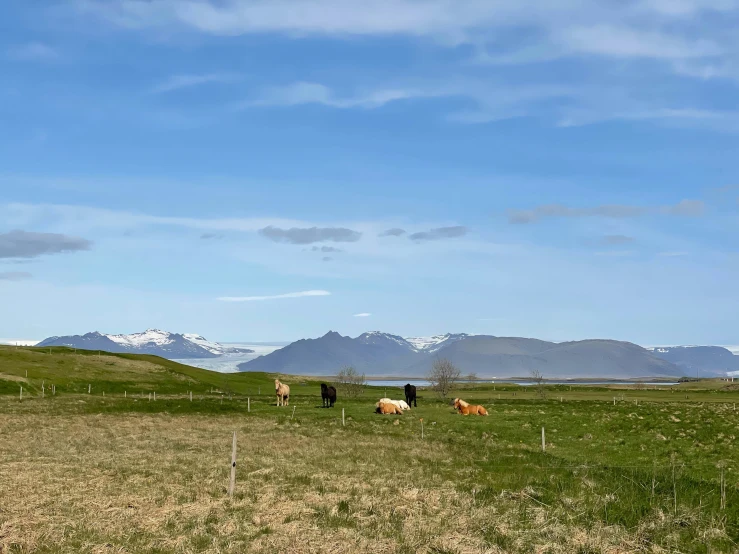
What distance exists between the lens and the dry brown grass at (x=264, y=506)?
56.9 ft

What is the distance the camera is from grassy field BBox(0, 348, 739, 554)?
58.4ft

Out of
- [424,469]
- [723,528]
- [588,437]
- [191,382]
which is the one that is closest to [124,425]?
[424,469]

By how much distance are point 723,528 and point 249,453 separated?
2205 cm

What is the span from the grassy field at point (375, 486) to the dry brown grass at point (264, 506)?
3.1 inches

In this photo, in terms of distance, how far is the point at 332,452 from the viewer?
115 ft

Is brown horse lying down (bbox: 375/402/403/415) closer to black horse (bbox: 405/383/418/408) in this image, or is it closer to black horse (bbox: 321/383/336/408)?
black horse (bbox: 321/383/336/408)

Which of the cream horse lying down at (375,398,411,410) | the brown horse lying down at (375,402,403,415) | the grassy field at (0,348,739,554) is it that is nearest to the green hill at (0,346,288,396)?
the cream horse lying down at (375,398,411,410)

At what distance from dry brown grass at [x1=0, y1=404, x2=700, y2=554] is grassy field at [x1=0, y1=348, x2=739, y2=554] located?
79 mm

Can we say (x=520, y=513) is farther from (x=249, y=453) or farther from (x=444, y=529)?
(x=249, y=453)

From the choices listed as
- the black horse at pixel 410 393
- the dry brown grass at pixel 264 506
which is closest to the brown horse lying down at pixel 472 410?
the black horse at pixel 410 393

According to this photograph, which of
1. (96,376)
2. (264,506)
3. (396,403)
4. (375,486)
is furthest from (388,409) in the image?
(96,376)

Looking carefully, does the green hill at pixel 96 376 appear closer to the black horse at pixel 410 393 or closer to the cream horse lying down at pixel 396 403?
the black horse at pixel 410 393

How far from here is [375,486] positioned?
24.9m

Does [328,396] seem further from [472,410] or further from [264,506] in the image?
[264,506]
